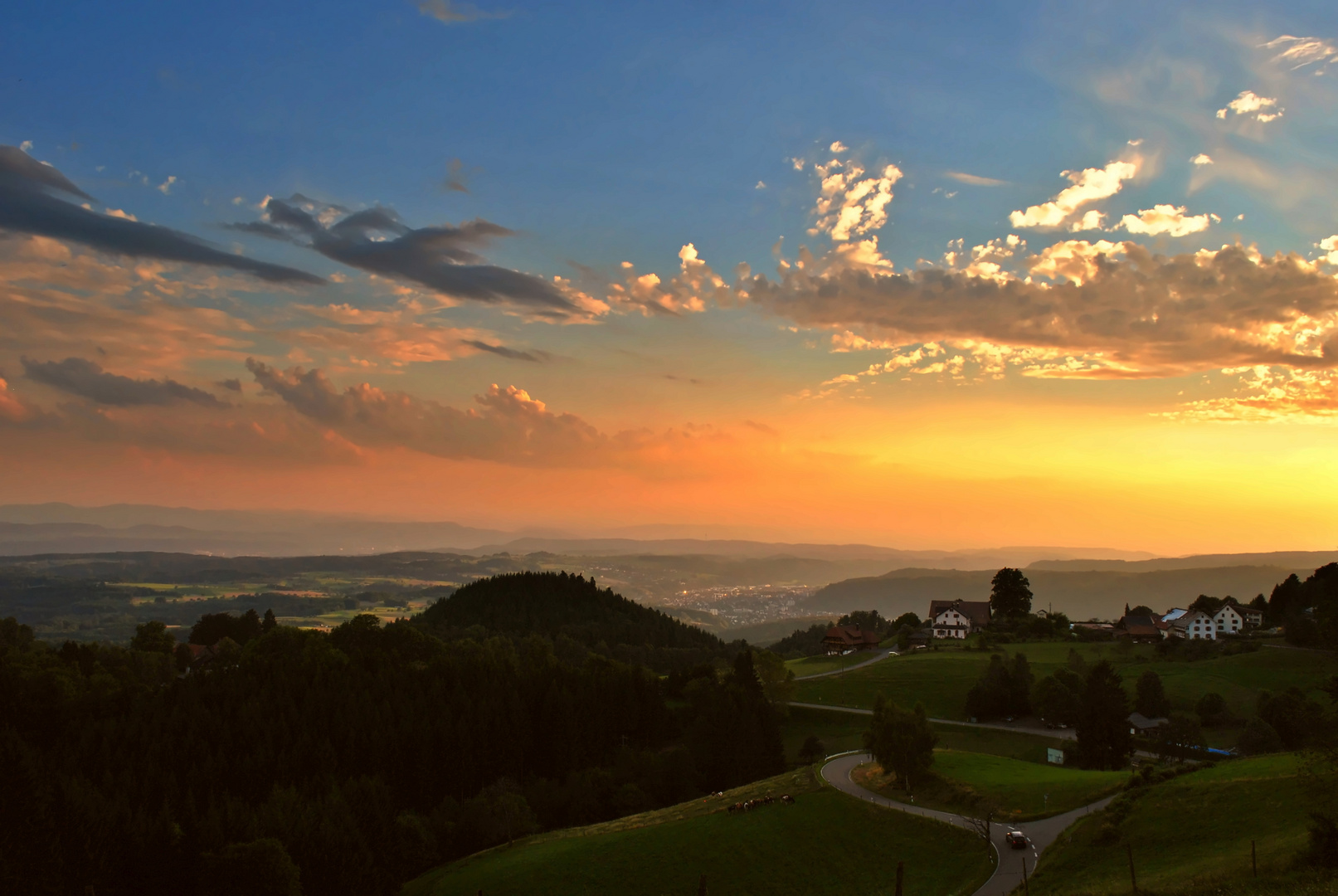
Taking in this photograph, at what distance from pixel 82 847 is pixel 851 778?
53.1 metres

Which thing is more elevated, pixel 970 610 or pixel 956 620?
pixel 970 610

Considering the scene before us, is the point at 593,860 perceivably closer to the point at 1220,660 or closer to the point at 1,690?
the point at 1,690

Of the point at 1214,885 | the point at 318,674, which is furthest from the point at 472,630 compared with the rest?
the point at 1214,885

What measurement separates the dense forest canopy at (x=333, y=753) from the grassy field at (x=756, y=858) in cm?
975

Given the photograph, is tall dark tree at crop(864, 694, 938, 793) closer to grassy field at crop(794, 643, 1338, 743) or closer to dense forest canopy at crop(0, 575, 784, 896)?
dense forest canopy at crop(0, 575, 784, 896)

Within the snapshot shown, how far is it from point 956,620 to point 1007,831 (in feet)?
351

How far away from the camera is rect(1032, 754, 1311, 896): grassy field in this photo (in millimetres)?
28375

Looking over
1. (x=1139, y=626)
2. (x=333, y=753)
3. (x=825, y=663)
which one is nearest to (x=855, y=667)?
(x=825, y=663)

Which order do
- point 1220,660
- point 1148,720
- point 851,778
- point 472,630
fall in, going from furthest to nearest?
point 472,630
point 1220,660
point 1148,720
point 851,778

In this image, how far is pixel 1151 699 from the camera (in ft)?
246

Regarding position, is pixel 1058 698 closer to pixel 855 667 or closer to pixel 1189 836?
pixel 855 667

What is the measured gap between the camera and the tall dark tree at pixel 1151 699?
7500 cm

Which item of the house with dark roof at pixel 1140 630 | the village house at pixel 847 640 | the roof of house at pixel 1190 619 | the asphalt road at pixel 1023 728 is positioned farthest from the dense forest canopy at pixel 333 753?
the roof of house at pixel 1190 619

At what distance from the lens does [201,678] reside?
304 feet
